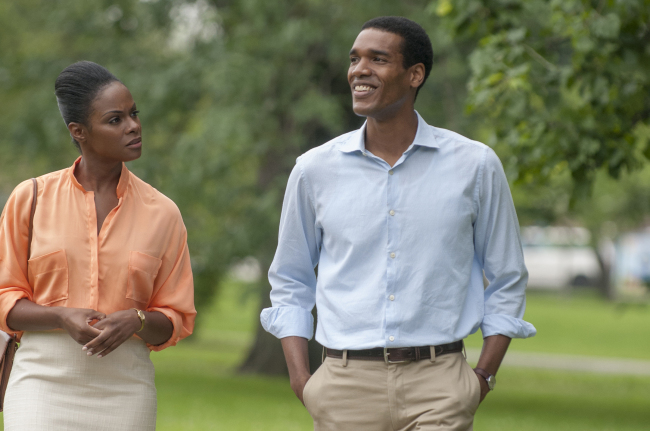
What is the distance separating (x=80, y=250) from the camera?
331cm

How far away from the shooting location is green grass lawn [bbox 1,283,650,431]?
1169cm

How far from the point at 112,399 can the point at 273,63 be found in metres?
9.32

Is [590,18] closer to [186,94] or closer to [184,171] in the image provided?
[184,171]

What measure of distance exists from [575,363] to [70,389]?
21.1m

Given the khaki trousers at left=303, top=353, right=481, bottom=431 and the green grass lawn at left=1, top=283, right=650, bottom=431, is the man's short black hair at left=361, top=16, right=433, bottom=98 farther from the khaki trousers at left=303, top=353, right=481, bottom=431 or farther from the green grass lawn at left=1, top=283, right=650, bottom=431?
the green grass lawn at left=1, top=283, right=650, bottom=431

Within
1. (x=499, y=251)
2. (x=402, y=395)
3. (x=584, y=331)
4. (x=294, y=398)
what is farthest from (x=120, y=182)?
(x=584, y=331)

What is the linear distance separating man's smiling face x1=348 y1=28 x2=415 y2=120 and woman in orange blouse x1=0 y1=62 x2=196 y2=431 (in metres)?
0.79

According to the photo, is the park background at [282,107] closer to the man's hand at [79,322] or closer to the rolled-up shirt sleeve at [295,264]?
the rolled-up shirt sleeve at [295,264]

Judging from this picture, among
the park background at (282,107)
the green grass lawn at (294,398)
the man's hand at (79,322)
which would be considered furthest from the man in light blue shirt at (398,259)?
the green grass lawn at (294,398)

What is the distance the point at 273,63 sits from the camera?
12305 millimetres

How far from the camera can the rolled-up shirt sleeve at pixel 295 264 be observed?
11.4 ft

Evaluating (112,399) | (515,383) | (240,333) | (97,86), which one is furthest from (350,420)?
(240,333)

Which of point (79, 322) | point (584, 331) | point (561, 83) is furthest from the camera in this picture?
point (584, 331)

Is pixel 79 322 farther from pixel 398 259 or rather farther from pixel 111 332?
pixel 398 259
